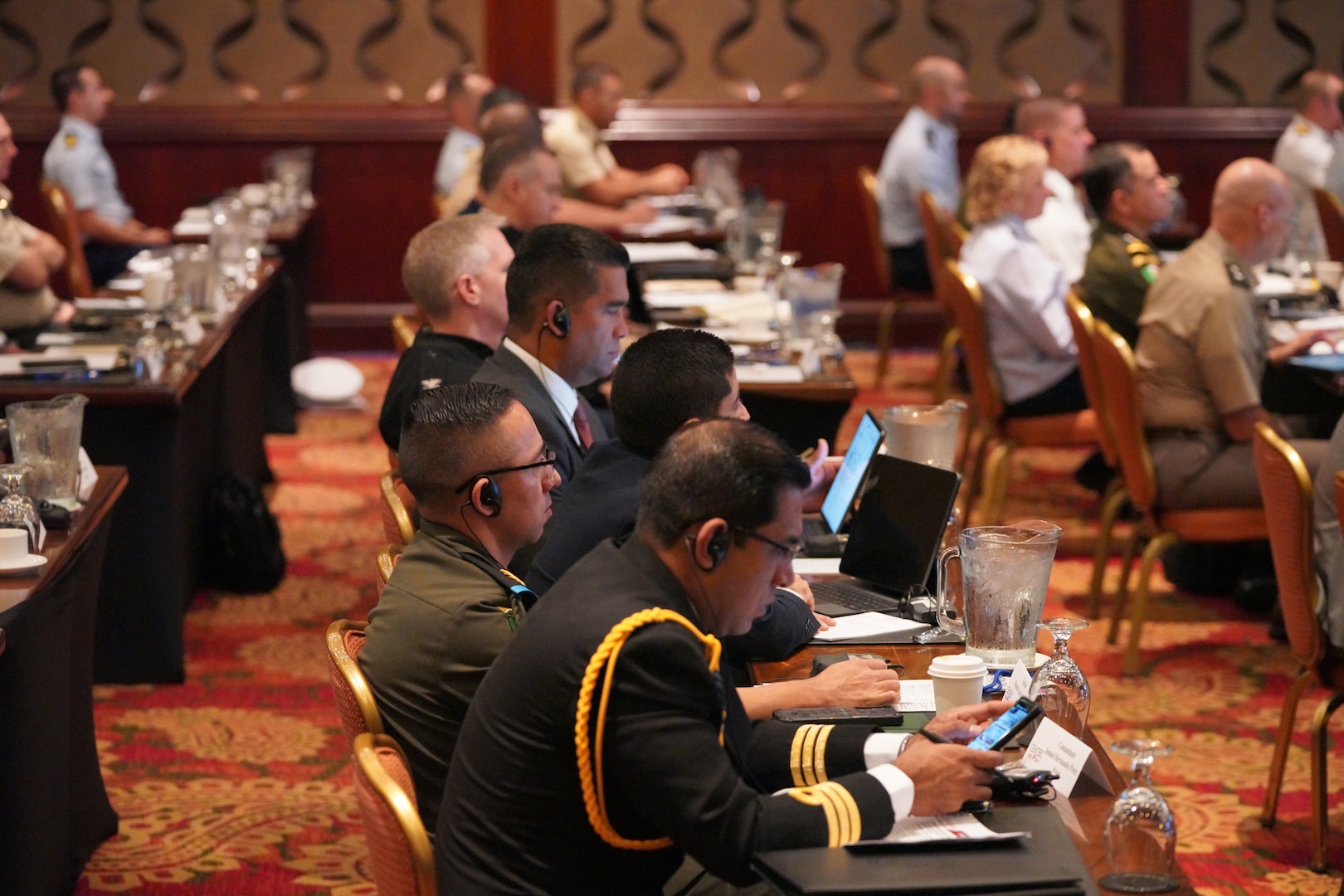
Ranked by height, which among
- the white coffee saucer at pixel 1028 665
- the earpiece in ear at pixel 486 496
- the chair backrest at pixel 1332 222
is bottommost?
→ the chair backrest at pixel 1332 222

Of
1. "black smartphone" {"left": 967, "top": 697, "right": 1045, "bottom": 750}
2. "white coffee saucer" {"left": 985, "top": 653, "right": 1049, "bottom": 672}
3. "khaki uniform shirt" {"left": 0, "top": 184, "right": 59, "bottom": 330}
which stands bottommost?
"khaki uniform shirt" {"left": 0, "top": 184, "right": 59, "bottom": 330}

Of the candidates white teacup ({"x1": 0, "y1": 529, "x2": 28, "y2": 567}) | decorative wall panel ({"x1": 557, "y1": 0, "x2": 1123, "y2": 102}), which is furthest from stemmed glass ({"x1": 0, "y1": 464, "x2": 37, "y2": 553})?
decorative wall panel ({"x1": 557, "y1": 0, "x2": 1123, "y2": 102})

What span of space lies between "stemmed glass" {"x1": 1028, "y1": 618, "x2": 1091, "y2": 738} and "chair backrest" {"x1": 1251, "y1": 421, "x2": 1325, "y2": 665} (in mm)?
1216

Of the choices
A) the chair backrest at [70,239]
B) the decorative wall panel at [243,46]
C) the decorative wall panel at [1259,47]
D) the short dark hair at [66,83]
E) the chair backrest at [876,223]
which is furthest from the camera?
the decorative wall panel at [1259,47]

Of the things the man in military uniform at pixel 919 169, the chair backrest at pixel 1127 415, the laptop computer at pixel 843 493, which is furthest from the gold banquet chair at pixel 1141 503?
the man in military uniform at pixel 919 169

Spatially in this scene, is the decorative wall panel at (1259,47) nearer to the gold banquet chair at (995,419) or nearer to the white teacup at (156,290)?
the gold banquet chair at (995,419)

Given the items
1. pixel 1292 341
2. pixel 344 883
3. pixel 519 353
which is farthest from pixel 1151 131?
pixel 344 883

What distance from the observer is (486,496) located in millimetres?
2660

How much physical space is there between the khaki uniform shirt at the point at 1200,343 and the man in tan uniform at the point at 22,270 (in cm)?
332

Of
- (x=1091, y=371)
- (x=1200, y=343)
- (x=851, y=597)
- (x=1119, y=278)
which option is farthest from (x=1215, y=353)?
(x=851, y=597)

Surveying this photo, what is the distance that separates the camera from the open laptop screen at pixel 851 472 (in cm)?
343

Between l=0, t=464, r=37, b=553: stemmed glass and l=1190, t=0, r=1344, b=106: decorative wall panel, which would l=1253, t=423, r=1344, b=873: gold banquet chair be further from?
l=1190, t=0, r=1344, b=106: decorative wall panel

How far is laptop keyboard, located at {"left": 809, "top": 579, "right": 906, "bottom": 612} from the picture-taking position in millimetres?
3070

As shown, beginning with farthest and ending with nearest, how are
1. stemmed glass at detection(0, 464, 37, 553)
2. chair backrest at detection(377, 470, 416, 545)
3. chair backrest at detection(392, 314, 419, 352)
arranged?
chair backrest at detection(392, 314, 419, 352), stemmed glass at detection(0, 464, 37, 553), chair backrest at detection(377, 470, 416, 545)
